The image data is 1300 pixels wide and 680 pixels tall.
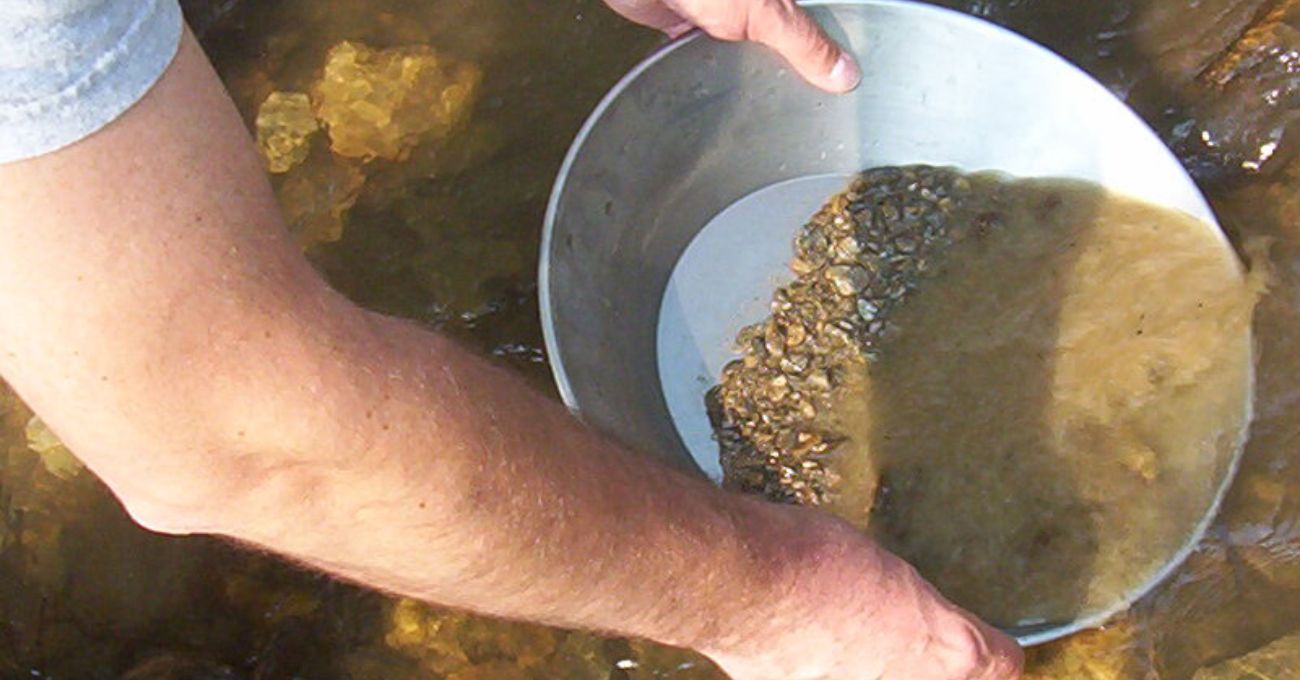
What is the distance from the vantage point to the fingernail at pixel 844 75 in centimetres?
171

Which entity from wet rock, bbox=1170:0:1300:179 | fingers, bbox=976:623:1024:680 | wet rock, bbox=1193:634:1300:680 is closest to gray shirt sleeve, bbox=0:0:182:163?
fingers, bbox=976:623:1024:680

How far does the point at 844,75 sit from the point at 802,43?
0.33 feet

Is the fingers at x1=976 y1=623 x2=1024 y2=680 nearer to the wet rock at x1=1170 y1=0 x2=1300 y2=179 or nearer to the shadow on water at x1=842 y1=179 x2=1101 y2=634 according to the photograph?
the shadow on water at x1=842 y1=179 x2=1101 y2=634

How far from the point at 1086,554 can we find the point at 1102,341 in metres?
0.29

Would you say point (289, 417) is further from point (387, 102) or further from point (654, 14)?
point (387, 102)

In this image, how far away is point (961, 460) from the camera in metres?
1.65

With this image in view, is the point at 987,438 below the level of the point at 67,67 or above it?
below

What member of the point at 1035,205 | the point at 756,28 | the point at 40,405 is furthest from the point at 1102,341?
the point at 40,405

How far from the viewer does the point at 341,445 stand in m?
1.02

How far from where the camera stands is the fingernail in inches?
67.4

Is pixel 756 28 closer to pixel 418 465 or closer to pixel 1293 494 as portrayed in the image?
pixel 418 465

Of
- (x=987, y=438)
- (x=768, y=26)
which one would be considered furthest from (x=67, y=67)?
(x=987, y=438)

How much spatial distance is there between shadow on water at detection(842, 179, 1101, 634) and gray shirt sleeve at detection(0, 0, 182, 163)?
1097mm

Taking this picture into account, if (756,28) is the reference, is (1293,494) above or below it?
below
